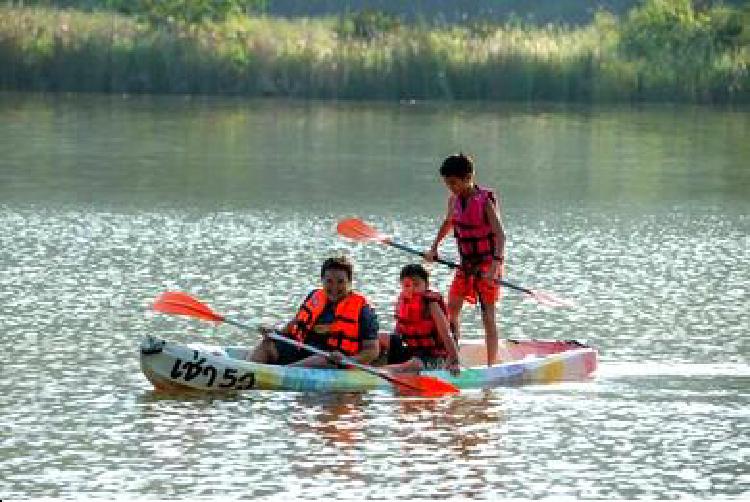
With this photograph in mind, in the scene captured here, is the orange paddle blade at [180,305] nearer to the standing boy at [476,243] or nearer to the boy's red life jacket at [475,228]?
the standing boy at [476,243]

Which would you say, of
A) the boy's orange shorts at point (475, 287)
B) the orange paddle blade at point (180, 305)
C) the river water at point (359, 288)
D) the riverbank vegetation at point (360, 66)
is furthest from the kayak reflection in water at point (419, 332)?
the riverbank vegetation at point (360, 66)

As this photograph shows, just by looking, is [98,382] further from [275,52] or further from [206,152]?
[275,52]

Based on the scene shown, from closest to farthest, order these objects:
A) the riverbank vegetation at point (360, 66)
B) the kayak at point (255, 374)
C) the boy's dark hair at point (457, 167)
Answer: the kayak at point (255, 374) < the boy's dark hair at point (457, 167) < the riverbank vegetation at point (360, 66)

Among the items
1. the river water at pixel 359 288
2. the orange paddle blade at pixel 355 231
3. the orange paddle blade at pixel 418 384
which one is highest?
the orange paddle blade at pixel 355 231

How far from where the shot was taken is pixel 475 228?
14.6 m

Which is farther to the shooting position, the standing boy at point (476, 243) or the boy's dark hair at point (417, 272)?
the standing boy at point (476, 243)

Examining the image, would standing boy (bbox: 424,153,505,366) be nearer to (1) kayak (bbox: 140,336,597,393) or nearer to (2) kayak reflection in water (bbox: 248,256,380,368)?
(1) kayak (bbox: 140,336,597,393)

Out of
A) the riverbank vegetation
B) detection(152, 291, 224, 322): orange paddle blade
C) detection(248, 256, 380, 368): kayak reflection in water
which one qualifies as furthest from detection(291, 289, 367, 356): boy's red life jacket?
the riverbank vegetation

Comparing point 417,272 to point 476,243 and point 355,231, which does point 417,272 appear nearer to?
point 476,243

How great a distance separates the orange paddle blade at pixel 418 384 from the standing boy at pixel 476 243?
0.67 metres

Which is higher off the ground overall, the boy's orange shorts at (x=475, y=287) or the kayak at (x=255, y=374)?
the boy's orange shorts at (x=475, y=287)

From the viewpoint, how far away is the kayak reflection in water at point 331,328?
45.7 feet

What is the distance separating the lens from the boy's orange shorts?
1464 cm

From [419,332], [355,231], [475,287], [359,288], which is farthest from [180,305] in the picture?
[359,288]
